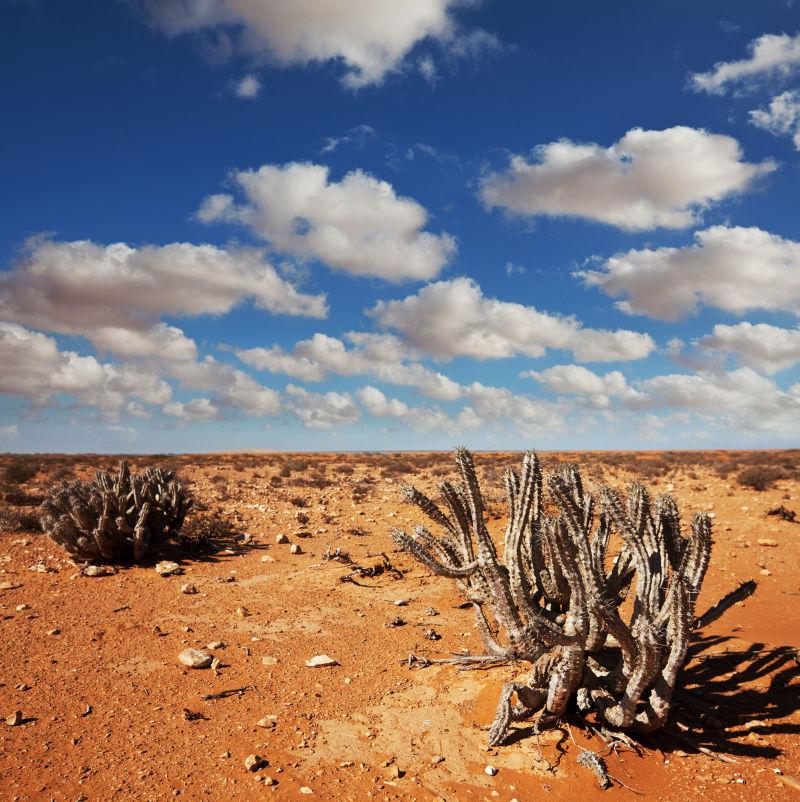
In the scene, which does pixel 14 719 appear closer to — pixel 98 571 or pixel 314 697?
pixel 314 697

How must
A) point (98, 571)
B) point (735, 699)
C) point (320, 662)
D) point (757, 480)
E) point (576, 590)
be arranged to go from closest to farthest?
point (576, 590)
point (735, 699)
point (320, 662)
point (98, 571)
point (757, 480)

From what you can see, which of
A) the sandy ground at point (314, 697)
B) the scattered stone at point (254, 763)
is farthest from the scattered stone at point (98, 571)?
the scattered stone at point (254, 763)

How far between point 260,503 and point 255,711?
10.7 meters

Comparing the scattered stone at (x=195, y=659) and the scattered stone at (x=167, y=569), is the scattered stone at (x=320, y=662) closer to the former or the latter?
the scattered stone at (x=195, y=659)

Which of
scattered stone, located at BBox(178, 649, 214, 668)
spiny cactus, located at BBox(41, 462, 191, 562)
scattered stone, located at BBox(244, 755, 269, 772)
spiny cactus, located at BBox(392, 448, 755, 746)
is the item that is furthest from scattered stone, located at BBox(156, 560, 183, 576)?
spiny cactus, located at BBox(392, 448, 755, 746)

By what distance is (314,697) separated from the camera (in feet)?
16.7

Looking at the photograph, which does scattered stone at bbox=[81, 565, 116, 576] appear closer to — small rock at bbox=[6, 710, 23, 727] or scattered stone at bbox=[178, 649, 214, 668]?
scattered stone at bbox=[178, 649, 214, 668]

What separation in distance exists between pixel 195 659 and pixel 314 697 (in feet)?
4.59

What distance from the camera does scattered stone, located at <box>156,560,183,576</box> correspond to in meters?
8.98

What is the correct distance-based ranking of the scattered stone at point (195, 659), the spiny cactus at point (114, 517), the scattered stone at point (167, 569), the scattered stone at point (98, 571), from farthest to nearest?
the spiny cactus at point (114, 517)
the scattered stone at point (167, 569)
the scattered stone at point (98, 571)
the scattered stone at point (195, 659)

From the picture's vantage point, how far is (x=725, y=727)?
14.8ft

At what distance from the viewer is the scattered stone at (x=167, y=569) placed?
29.5 feet

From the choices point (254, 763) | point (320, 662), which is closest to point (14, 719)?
point (254, 763)

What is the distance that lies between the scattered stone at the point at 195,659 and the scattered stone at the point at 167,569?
11.4 ft
